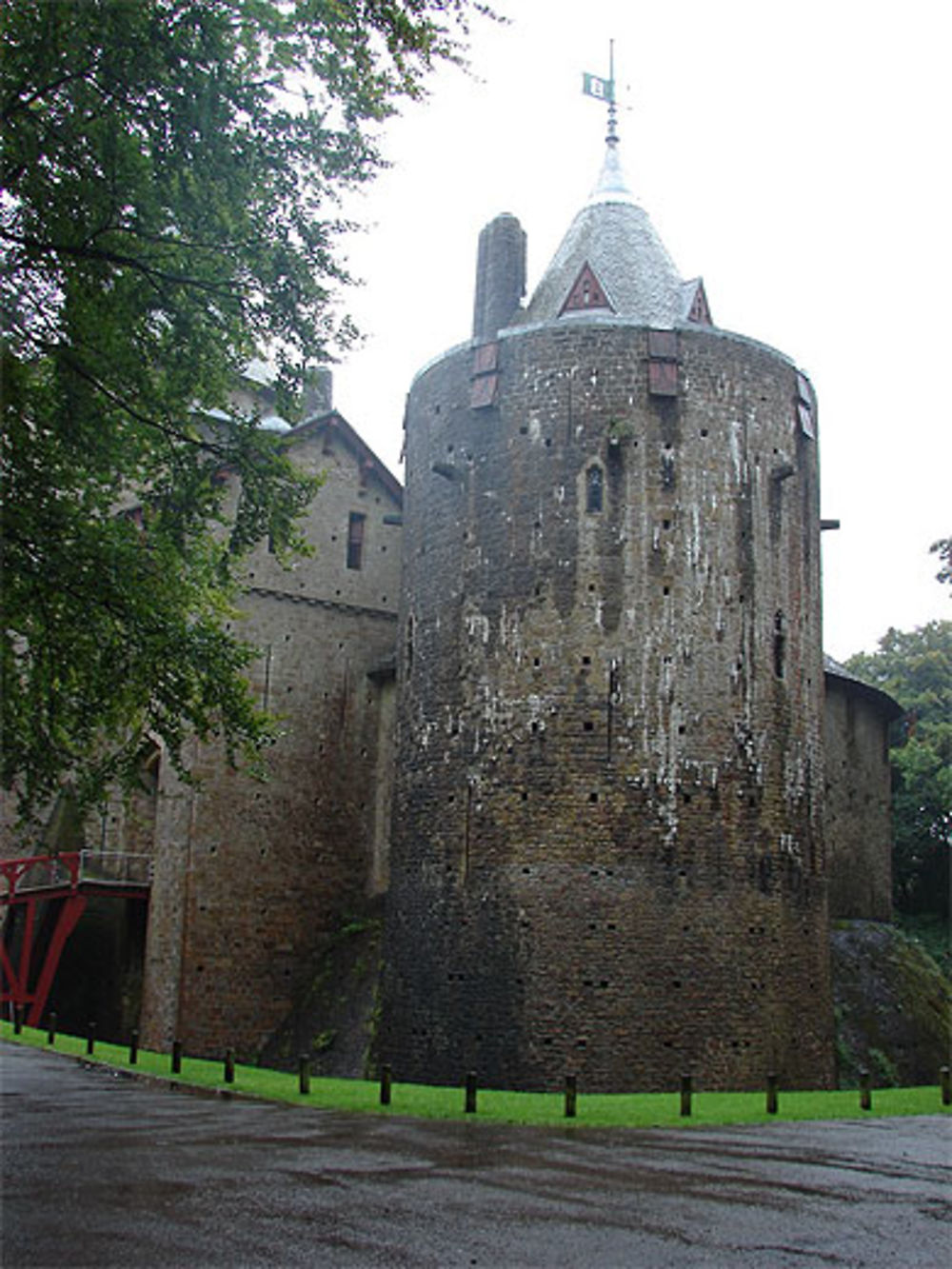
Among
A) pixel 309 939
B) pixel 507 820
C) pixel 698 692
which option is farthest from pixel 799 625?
pixel 309 939

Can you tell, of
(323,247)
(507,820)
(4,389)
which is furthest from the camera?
(507,820)

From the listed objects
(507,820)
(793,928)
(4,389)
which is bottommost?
(793,928)

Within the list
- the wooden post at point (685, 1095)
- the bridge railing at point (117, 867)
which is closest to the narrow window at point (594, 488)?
the wooden post at point (685, 1095)

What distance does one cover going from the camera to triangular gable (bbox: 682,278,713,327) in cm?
2825

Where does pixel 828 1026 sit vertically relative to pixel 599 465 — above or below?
below

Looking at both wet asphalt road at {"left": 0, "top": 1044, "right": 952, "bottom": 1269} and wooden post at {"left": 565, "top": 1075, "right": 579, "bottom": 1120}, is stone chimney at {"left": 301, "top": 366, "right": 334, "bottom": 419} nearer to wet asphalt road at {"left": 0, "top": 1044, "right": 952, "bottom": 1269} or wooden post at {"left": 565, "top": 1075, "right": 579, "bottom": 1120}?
wooden post at {"left": 565, "top": 1075, "right": 579, "bottom": 1120}

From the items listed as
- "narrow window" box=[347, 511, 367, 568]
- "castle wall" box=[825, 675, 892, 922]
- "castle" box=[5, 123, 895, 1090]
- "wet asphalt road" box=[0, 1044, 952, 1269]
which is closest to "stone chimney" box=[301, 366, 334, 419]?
"narrow window" box=[347, 511, 367, 568]

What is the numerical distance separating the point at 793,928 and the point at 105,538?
1473 cm

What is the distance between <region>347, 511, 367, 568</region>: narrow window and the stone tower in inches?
277

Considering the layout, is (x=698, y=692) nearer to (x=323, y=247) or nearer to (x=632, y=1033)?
(x=632, y=1033)

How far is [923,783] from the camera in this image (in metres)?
40.5

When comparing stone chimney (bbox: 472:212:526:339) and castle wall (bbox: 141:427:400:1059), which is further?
castle wall (bbox: 141:427:400:1059)

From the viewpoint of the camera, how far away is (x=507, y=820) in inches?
941

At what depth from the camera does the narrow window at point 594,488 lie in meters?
24.8
